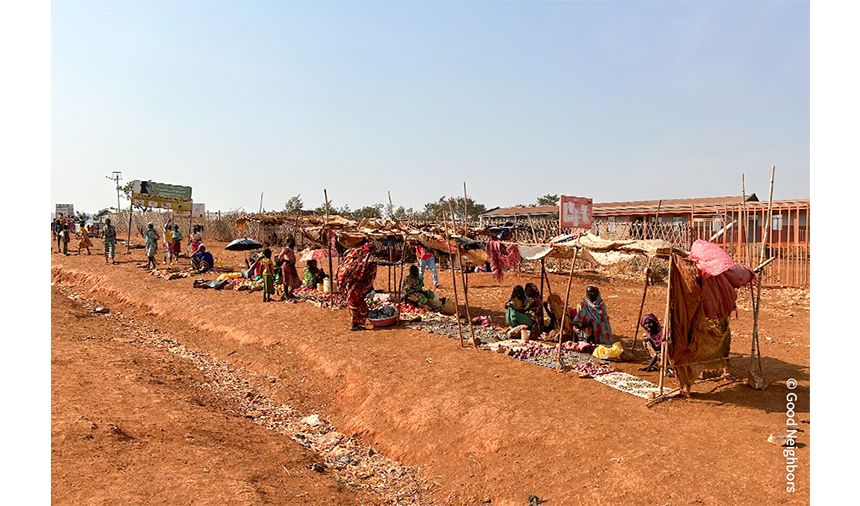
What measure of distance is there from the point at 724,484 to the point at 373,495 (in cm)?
322

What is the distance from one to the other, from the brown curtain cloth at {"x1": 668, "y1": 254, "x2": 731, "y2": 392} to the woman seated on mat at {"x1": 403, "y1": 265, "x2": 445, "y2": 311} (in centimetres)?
628

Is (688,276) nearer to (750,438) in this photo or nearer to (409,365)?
(750,438)

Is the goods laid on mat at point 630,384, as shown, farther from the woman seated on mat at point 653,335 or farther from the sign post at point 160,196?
the sign post at point 160,196

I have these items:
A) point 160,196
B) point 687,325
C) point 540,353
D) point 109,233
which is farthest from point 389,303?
point 160,196

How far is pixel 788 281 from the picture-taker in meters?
15.8

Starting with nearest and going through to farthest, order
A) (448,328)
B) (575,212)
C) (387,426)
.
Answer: (387,426) → (448,328) → (575,212)

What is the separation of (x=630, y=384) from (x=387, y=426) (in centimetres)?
319

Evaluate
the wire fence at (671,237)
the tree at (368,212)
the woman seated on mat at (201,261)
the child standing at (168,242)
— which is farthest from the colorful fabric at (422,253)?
the tree at (368,212)

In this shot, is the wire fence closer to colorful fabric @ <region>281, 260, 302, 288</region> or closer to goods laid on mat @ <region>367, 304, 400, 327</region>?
goods laid on mat @ <region>367, 304, 400, 327</region>

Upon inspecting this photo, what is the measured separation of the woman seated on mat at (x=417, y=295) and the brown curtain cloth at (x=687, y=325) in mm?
6284

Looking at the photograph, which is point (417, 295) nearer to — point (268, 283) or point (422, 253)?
point (422, 253)

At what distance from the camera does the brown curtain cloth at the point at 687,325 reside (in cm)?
648

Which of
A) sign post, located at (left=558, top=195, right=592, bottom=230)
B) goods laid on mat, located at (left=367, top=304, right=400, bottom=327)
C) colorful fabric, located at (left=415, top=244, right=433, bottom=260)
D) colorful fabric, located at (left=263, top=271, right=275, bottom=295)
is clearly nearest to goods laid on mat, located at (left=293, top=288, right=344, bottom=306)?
colorful fabric, located at (left=263, top=271, right=275, bottom=295)

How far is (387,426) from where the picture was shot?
7.01m
